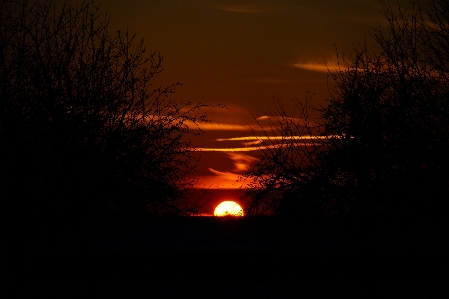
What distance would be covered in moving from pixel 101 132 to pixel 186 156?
2.42 m

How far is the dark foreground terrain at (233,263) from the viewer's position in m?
20.0

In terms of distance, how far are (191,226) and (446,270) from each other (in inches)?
498

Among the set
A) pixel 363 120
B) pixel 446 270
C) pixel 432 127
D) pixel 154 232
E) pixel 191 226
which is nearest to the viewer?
pixel 432 127

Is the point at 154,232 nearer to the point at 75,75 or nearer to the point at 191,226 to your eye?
the point at 191,226

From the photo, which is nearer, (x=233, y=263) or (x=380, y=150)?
(x=380, y=150)

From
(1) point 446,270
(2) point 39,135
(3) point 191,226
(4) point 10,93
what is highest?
(4) point 10,93

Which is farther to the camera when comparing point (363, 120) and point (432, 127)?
point (363, 120)

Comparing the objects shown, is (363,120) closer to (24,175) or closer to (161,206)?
(161,206)

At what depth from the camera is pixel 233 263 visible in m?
26.6

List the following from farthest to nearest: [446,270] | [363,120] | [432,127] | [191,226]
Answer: [191,226] → [446,270] → [363,120] → [432,127]

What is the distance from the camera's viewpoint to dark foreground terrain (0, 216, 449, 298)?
789 inches

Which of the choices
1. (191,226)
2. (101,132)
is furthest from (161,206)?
(191,226)

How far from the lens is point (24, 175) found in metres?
11.5

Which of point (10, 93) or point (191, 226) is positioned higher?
point (10, 93)
